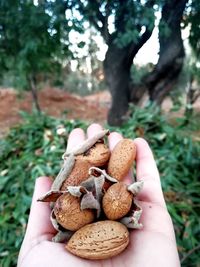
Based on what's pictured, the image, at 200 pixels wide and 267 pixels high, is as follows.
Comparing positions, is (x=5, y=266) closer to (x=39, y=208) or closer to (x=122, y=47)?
(x=39, y=208)

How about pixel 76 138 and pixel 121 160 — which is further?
pixel 76 138

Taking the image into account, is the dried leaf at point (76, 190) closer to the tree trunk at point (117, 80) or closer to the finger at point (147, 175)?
the finger at point (147, 175)

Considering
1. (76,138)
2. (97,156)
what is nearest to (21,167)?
(76,138)

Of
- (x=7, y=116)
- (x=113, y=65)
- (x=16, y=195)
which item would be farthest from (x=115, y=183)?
(x=7, y=116)

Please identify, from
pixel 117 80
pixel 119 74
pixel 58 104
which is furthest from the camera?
pixel 58 104

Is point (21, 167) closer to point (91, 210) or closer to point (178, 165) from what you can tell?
point (178, 165)

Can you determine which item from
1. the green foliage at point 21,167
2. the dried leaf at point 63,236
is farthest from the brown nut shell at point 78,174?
the green foliage at point 21,167

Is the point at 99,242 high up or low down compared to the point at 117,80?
down
